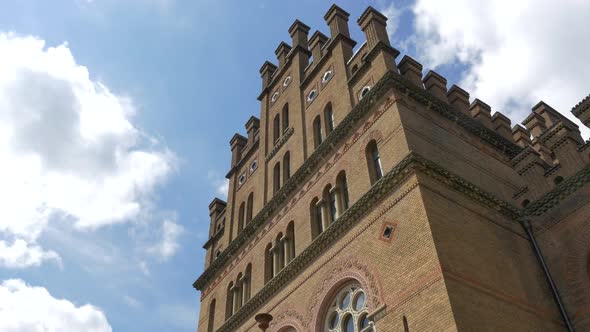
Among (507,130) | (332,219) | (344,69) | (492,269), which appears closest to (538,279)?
(492,269)

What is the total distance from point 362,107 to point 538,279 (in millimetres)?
6823

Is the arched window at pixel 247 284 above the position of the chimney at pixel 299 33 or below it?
below

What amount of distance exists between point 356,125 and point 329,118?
2538 millimetres

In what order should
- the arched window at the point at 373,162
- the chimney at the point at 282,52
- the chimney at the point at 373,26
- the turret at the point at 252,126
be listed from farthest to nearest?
the turret at the point at 252,126, the chimney at the point at 282,52, the chimney at the point at 373,26, the arched window at the point at 373,162

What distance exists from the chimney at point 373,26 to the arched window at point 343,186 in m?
4.62

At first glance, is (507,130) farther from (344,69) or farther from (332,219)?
(332,219)

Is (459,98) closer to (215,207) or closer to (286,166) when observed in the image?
(286,166)

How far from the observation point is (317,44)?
858 inches

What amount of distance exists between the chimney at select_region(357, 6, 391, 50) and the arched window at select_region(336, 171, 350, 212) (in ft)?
15.1

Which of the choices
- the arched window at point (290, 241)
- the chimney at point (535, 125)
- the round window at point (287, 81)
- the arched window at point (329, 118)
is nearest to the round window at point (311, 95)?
the arched window at point (329, 118)

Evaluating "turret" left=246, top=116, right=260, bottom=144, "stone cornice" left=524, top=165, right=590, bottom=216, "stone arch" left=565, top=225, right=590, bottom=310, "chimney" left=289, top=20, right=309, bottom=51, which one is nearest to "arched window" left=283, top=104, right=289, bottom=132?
"chimney" left=289, top=20, right=309, bottom=51

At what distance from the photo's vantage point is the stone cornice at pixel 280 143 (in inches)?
814

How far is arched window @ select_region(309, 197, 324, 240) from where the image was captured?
53.6ft

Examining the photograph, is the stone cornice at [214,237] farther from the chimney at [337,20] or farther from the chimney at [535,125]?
the chimney at [535,125]
